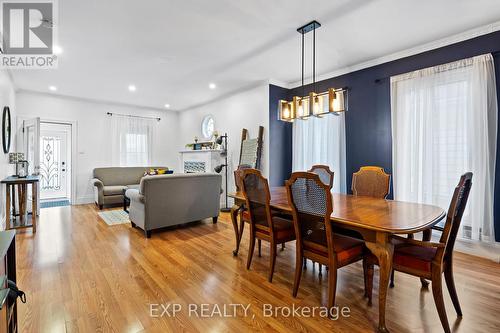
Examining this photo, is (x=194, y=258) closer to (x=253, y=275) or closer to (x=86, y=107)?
(x=253, y=275)

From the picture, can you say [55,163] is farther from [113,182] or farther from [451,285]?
[451,285]

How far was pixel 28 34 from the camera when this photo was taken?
2.97m

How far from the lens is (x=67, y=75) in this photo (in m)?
4.46

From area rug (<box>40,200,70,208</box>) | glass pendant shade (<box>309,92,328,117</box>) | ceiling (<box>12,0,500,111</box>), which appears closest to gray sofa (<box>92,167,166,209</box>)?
area rug (<box>40,200,70,208</box>)

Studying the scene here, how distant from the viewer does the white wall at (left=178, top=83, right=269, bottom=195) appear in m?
4.90

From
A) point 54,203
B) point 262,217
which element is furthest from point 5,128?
point 262,217

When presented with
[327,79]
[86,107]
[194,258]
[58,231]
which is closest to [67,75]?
[86,107]

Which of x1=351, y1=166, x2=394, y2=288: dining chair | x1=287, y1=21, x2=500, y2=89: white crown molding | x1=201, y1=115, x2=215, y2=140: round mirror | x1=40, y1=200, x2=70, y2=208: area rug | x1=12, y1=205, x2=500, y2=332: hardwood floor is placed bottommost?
x1=12, y1=205, x2=500, y2=332: hardwood floor

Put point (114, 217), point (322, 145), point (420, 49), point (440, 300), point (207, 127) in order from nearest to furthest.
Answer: point (440, 300) < point (420, 49) < point (322, 145) < point (114, 217) < point (207, 127)

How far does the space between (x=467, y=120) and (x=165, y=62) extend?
426cm

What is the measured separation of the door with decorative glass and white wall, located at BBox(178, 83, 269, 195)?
3485 mm

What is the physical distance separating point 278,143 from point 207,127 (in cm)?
257

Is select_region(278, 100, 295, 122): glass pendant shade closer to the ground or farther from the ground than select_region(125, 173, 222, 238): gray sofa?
farther from the ground

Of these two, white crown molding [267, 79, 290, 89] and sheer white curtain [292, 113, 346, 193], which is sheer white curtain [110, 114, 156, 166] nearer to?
white crown molding [267, 79, 290, 89]
